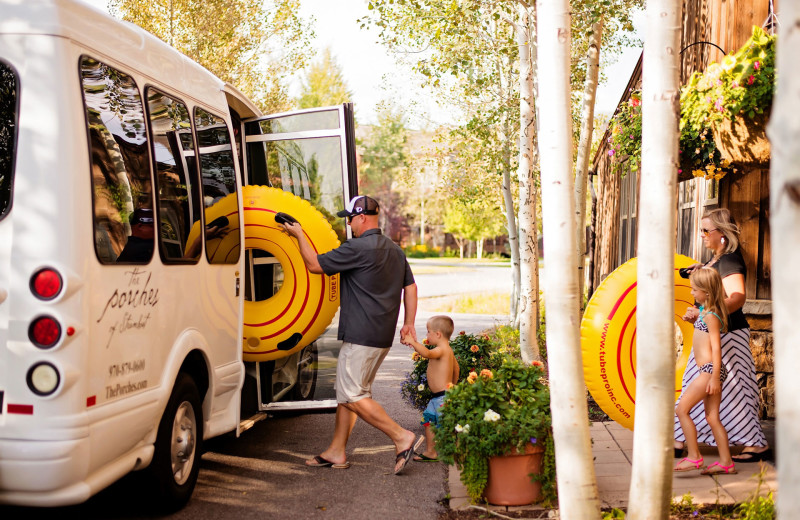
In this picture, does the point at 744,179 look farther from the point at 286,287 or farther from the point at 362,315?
the point at 286,287

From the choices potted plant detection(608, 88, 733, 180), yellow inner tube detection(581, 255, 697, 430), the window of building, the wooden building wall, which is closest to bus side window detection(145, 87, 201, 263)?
yellow inner tube detection(581, 255, 697, 430)

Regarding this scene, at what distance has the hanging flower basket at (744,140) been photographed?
6062 mm

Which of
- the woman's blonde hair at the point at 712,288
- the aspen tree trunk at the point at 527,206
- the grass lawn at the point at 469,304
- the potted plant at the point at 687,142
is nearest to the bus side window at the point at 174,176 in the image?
the woman's blonde hair at the point at 712,288

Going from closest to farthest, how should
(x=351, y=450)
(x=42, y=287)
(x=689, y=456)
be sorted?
(x=42, y=287), (x=689, y=456), (x=351, y=450)

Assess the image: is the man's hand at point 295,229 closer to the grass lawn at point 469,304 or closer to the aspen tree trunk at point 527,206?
the aspen tree trunk at point 527,206

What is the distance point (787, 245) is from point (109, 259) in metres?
3.19

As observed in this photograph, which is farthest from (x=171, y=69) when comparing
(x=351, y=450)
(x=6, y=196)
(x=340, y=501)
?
(x=351, y=450)

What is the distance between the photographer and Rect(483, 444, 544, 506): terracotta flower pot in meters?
5.26

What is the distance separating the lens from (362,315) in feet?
20.5

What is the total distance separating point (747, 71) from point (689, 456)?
2676mm

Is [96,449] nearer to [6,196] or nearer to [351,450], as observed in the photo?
[6,196]

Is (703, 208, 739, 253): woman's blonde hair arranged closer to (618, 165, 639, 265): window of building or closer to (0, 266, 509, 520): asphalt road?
(0, 266, 509, 520): asphalt road

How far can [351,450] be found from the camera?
705cm

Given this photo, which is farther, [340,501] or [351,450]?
[351,450]
